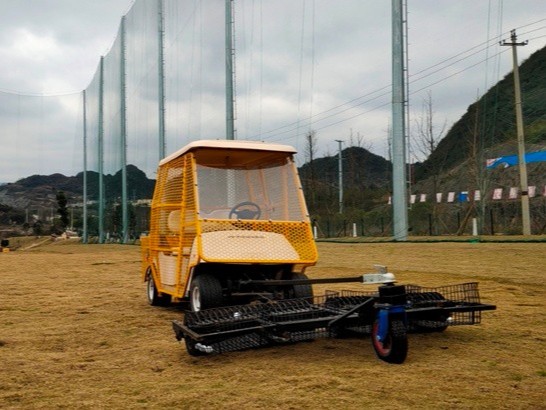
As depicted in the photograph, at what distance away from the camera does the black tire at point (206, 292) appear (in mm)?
6797

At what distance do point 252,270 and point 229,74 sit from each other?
23715mm

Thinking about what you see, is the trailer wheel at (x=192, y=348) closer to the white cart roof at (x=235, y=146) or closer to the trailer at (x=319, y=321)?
the trailer at (x=319, y=321)

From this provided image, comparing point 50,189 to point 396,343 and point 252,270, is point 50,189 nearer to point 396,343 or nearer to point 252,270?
point 252,270

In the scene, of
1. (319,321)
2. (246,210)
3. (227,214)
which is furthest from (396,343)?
(246,210)

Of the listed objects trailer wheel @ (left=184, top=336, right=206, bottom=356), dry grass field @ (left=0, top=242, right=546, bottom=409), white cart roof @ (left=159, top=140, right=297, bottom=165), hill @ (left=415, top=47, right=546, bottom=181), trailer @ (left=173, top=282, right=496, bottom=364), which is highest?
hill @ (left=415, top=47, right=546, bottom=181)

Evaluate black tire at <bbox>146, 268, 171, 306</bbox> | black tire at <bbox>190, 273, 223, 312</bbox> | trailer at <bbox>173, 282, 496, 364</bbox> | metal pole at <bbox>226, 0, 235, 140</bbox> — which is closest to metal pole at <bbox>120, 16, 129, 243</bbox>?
metal pole at <bbox>226, 0, 235, 140</bbox>

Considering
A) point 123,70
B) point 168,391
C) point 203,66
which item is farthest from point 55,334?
point 123,70

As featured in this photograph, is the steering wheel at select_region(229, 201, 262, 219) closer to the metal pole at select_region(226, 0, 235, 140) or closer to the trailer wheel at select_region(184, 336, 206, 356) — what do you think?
the trailer wheel at select_region(184, 336, 206, 356)

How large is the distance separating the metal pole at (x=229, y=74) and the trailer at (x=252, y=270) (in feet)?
66.4

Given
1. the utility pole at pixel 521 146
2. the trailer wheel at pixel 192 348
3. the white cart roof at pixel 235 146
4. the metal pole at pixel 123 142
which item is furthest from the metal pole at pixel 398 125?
the metal pole at pixel 123 142

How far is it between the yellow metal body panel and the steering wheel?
0.17 feet

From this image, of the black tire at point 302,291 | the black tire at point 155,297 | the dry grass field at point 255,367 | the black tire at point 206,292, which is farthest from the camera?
the black tire at point 155,297

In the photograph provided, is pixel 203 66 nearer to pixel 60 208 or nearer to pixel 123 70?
pixel 123 70

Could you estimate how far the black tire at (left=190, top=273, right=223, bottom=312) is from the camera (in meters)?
6.80
